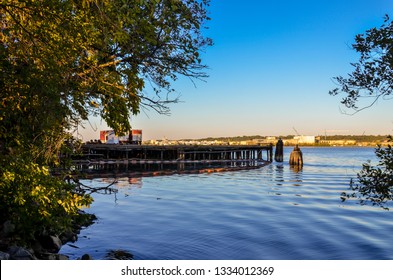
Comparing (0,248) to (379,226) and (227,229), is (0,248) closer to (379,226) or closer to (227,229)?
(227,229)

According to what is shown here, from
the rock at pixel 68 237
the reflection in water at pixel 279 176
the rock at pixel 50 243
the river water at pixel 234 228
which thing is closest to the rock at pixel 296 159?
the reflection in water at pixel 279 176

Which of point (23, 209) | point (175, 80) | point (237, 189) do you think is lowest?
point (237, 189)

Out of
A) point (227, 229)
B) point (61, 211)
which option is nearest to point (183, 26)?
point (61, 211)

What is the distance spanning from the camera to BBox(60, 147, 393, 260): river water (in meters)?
12.3

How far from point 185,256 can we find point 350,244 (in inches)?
217

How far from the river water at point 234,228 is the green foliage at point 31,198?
4.93 ft

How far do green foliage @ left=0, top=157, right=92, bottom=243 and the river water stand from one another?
4.93 ft

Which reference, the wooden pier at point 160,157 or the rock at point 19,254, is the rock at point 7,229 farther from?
the wooden pier at point 160,157

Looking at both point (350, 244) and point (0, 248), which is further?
point (350, 244)

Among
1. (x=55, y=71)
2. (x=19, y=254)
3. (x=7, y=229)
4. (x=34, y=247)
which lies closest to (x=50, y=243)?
(x=34, y=247)

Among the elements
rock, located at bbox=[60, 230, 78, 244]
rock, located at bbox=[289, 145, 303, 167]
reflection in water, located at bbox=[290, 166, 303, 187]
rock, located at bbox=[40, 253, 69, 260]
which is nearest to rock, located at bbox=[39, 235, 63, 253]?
rock, located at bbox=[40, 253, 69, 260]

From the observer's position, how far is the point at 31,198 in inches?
375

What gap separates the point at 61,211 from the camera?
10.2m

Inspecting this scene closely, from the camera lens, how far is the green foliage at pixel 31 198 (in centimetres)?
866
